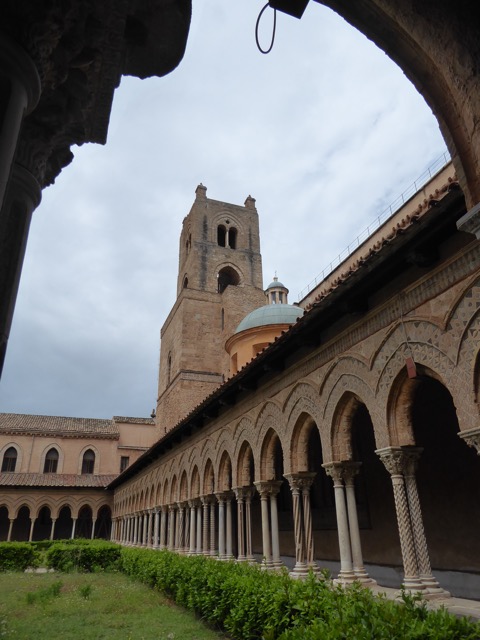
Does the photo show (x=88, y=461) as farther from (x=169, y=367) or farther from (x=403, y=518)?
(x=403, y=518)

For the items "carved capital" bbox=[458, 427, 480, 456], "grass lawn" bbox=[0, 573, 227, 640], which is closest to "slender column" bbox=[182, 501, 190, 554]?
"grass lawn" bbox=[0, 573, 227, 640]

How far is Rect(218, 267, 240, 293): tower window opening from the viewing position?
3319 cm

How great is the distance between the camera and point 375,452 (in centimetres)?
692

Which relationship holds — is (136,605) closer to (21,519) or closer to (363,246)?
(363,246)

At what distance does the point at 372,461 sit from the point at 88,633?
650cm

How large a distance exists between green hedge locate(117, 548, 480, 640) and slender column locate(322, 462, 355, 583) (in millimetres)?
380

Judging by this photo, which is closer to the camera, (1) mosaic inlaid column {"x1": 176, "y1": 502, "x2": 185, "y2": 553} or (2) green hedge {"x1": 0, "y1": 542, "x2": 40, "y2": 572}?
(1) mosaic inlaid column {"x1": 176, "y1": 502, "x2": 185, "y2": 553}

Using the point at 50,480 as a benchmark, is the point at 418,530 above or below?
below

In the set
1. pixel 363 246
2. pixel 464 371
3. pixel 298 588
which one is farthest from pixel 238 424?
pixel 363 246

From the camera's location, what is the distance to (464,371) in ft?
18.1

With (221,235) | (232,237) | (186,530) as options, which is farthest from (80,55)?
(232,237)

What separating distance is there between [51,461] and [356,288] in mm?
39121

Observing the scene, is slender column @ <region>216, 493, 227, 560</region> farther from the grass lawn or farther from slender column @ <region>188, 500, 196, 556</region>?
slender column @ <region>188, 500, 196, 556</region>

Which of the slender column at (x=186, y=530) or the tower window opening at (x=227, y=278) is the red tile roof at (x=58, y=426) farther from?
the slender column at (x=186, y=530)
